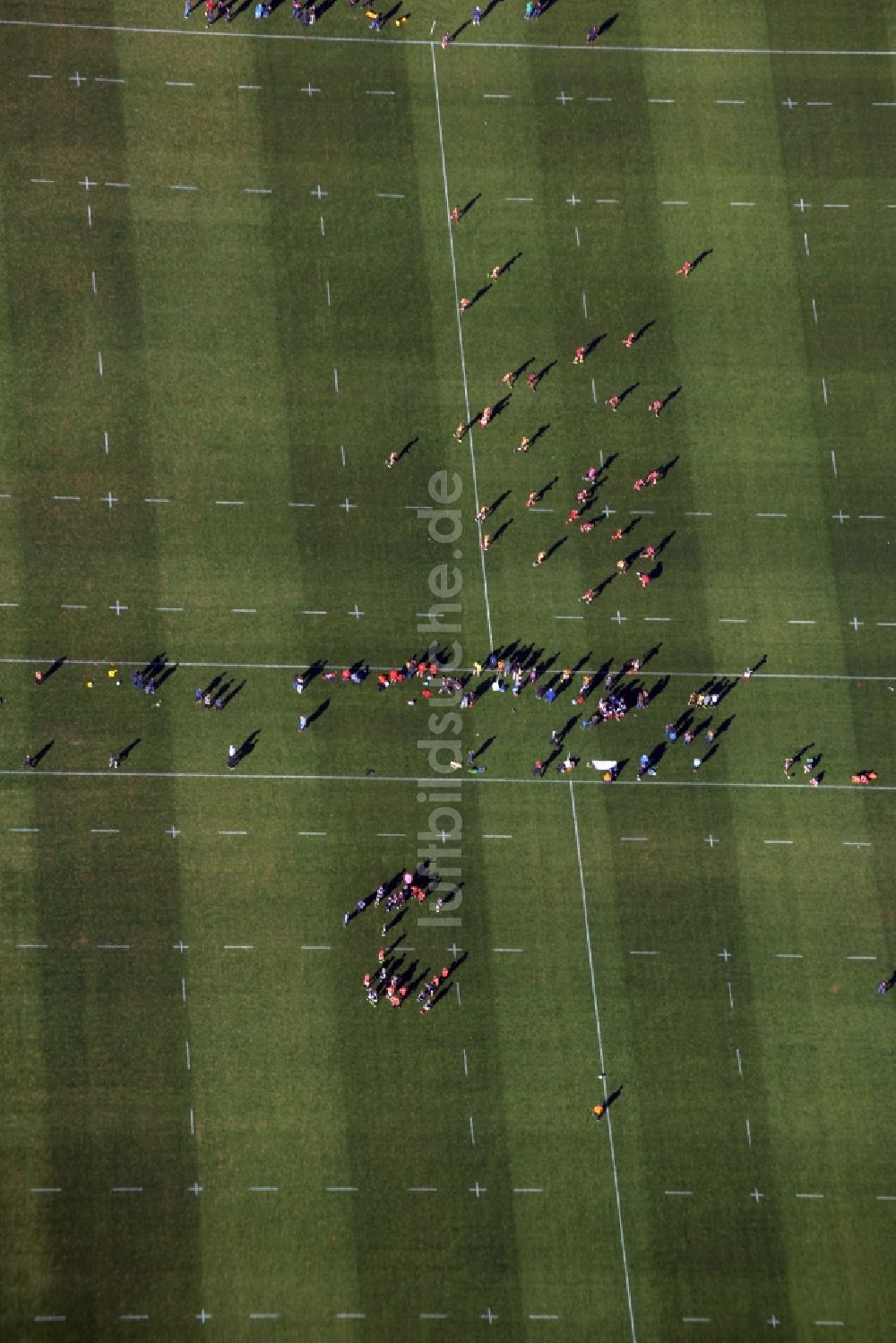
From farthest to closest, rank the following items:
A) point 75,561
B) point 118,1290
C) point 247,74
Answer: point 247,74 < point 75,561 < point 118,1290

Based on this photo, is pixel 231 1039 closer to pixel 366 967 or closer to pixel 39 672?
pixel 366 967

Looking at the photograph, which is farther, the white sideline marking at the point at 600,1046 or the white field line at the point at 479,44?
the white field line at the point at 479,44

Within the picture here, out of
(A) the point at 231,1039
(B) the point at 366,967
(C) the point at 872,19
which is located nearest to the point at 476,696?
(B) the point at 366,967

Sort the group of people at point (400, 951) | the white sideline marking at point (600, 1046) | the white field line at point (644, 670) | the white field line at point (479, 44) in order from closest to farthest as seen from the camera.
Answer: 1. the white sideline marking at point (600, 1046)
2. the group of people at point (400, 951)
3. the white field line at point (644, 670)
4. the white field line at point (479, 44)

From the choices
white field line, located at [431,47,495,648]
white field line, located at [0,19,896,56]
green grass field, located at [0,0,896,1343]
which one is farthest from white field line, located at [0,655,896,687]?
white field line, located at [0,19,896,56]

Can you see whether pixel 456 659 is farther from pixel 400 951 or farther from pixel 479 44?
pixel 479 44

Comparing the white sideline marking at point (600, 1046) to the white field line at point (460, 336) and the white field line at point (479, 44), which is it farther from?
the white field line at point (479, 44)

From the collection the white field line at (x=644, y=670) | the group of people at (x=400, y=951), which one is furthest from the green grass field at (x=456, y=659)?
the group of people at (x=400, y=951)

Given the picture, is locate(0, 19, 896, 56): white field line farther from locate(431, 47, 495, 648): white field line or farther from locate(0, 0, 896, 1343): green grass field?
locate(431, 47, 495, 648): white field line
